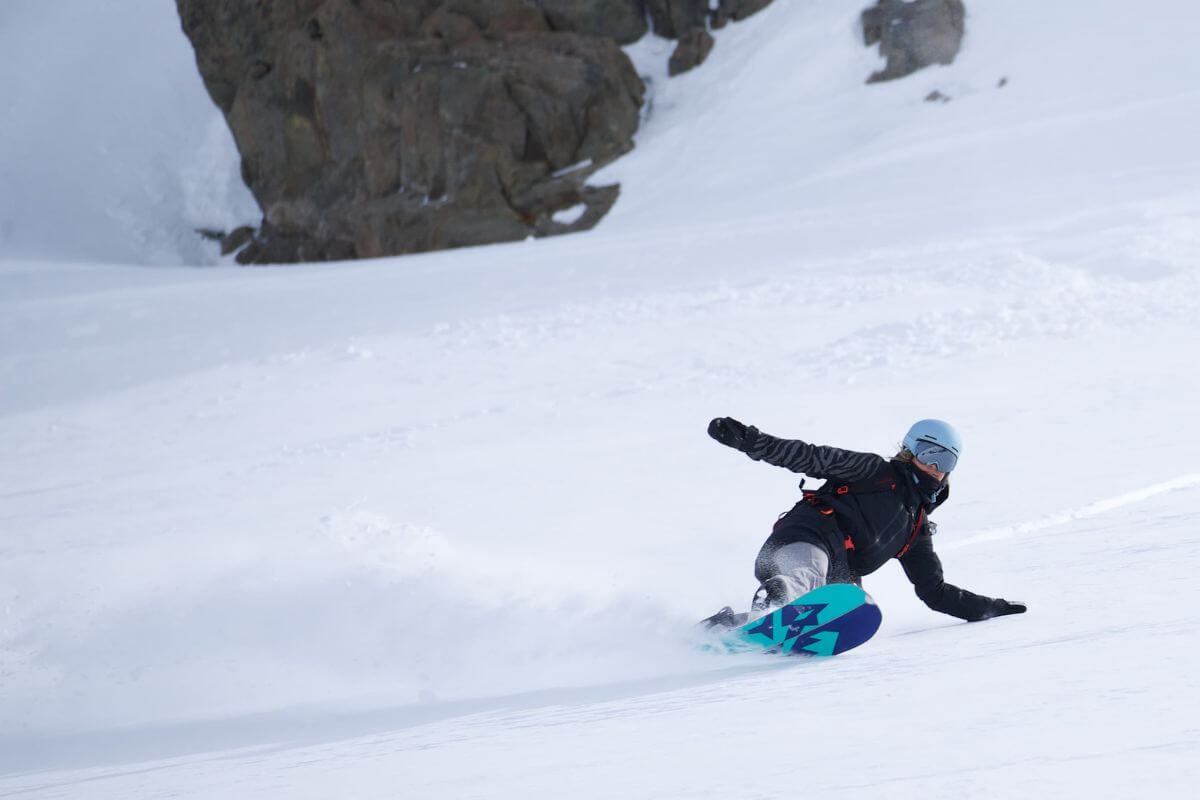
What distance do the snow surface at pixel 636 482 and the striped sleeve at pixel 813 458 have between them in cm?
78

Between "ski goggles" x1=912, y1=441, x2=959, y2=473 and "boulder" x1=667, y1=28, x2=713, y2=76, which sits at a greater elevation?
"ski goggles" x1=912, y1=441, x2=959, y2=473

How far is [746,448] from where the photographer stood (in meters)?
4.87

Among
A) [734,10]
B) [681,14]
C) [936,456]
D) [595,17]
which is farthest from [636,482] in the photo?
[681,14]

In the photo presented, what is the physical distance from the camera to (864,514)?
16.4ft

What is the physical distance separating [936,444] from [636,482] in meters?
3.87

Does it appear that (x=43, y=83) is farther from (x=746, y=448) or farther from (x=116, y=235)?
(x=746, y=448)

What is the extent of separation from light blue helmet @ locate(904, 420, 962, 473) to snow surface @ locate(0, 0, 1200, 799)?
2.37ft

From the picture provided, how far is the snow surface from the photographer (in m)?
3.21

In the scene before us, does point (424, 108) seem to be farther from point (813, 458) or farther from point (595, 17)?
point (813, 458)

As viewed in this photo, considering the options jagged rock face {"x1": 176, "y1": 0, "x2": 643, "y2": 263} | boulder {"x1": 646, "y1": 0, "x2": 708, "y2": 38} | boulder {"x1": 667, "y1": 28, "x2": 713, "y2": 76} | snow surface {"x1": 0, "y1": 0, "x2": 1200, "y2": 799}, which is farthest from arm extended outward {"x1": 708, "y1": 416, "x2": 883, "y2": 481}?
boulder {"x1": 646, "y1": 0, "x2": 708, "y2": 38}

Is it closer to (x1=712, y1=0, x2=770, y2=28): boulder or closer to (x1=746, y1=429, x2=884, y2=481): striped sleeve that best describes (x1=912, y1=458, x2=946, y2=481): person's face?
(x1=746, y1=429, x2=884, y2=481): striped sleeve

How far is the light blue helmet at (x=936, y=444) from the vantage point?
16.4 feet

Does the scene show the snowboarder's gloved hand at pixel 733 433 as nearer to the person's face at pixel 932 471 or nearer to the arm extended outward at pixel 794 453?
the arm extended outward at pixel 794 453

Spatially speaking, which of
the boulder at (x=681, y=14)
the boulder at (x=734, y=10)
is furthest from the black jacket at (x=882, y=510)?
the boulder at (x=681, y=14)
